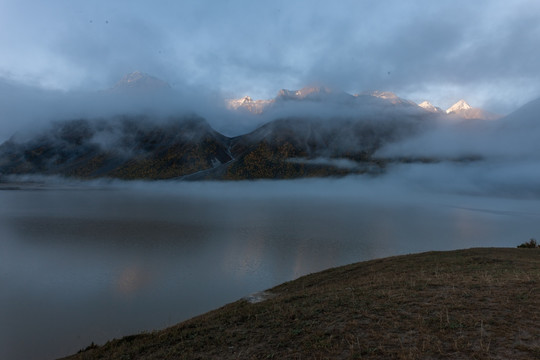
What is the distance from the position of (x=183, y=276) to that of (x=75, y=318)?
12.5 meters

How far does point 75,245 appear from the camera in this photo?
5359 centimetres

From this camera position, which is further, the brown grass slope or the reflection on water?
the reflection on water

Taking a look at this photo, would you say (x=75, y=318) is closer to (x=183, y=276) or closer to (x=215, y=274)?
(x=183, y=276)

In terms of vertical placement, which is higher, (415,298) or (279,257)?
(415,298)

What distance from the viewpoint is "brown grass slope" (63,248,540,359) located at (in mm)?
10242

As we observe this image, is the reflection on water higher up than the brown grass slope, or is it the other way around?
the brown grass slope

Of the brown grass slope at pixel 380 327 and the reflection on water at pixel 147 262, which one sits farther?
the reflection on water at pixel 147 262

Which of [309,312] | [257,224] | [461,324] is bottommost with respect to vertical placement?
[257,224]

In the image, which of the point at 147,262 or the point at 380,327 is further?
the point at 147,262

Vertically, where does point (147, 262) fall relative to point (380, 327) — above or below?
below

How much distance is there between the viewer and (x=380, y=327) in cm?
1217

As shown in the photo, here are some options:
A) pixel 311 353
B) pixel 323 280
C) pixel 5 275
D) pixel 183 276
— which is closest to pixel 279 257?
pixel 183 276

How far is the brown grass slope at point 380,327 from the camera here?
10.2 metres

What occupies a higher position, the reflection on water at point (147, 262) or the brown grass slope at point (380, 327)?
the brown grass slope at point (380, 327)
